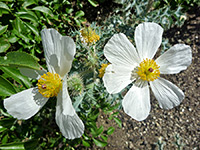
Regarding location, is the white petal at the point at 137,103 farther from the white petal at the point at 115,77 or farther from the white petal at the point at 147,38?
the white petal at the point at 147,38

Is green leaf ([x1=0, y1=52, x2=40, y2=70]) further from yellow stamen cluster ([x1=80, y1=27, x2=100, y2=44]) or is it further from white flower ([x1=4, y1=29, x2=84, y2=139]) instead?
yellow stamen cluster ([x1=80, y1=27, x2=100, y2=44])

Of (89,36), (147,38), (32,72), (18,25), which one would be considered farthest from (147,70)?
(18,25)

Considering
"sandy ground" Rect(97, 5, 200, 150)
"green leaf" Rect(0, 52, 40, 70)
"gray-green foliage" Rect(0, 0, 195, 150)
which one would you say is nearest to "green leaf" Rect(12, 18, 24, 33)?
"gray-green foliage" Rect(0, 0, 195, 150)

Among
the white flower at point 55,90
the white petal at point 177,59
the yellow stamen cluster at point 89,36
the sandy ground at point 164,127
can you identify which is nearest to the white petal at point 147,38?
the white petal at point 177,59

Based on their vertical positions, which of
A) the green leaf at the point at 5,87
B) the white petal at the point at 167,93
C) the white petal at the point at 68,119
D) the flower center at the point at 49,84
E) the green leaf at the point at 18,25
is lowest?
the white petal at the point at 167,93

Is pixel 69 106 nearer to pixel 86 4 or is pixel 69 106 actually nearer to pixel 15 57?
pixel 15 57

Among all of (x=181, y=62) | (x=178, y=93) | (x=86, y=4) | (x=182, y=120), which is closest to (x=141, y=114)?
(x=178, y=93)
